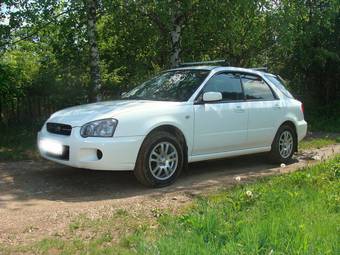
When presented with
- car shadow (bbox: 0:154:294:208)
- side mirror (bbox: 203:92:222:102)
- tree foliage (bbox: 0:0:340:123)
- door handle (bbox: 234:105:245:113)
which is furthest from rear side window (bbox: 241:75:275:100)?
tree foliage (bbox: 0:0:340:123)

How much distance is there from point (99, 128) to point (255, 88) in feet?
10.2

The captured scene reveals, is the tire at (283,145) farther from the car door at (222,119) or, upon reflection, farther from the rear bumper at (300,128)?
the car door at (222,119)

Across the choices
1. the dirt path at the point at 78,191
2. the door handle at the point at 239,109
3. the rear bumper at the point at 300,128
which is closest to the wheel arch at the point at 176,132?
the dirt path at the point at 78,191

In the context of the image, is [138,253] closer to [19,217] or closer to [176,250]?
[176,250]

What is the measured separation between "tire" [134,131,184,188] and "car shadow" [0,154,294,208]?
0.14m

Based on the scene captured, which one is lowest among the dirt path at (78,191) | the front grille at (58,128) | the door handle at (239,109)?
the dirt path at (78,191)

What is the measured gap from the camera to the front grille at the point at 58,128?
6.87 metres

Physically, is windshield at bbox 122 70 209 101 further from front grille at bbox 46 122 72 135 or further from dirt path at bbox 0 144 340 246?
front grille at bbox 46 122 72 135

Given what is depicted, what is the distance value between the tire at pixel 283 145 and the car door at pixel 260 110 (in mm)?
158

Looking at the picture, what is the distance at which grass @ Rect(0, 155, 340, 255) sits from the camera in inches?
173

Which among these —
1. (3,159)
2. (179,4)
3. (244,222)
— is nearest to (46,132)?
(3,159)

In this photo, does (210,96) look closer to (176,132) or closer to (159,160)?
(176,132)

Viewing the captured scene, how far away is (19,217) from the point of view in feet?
18.6

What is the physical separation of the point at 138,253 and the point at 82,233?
2.88 ft
